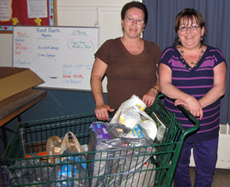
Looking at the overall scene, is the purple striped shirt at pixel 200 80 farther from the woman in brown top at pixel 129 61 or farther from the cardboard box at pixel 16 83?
the cardboard box at pixel 16 83

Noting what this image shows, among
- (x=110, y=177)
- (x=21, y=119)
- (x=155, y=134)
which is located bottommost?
(x=21, y=119)

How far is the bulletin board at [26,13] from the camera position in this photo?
2830mm

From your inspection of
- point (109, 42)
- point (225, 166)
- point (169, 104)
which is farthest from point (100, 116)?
point (225, 166)

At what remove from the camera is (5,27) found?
301cm

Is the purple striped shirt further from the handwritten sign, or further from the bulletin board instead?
the bulletin board

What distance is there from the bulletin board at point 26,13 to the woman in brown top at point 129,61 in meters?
1.04

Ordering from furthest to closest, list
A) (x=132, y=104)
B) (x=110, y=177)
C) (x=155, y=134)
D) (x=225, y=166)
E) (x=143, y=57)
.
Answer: (x=225, y=166)
(x=143, y=57)
(x=132, y=104)
(x=155, y=134)
(x=110, y=177)

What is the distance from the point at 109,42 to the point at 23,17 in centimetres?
135

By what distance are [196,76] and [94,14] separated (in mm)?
1401

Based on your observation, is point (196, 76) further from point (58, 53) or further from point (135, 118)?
point (58, 53)

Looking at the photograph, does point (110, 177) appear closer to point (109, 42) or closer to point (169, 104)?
point (169, 104)

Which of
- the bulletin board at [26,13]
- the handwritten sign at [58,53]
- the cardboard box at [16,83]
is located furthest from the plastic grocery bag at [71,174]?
the bulletin board at [26,13]

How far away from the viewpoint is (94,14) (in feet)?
8.93

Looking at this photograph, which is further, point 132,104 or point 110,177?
point 132,104
